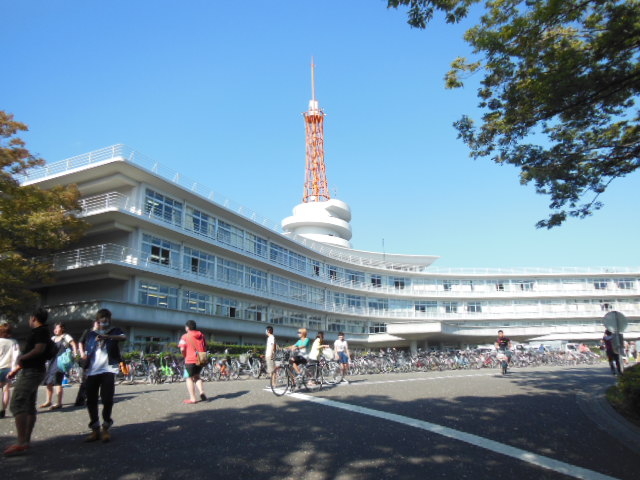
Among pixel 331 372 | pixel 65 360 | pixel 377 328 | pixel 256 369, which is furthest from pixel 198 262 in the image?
pixel 377 328

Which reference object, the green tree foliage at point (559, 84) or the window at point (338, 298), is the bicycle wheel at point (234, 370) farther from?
the window at point (338, 298)

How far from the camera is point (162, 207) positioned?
27828 millimetres

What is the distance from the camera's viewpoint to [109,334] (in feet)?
20.5

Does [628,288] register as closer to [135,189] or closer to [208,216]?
[208,216]

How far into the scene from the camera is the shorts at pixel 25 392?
5440mm

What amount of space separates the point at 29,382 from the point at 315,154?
2171 inches

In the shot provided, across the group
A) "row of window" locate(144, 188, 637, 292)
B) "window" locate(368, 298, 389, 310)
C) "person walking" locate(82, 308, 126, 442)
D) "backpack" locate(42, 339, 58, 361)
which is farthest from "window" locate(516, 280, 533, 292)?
"backpack" locate(42, 339, 58, 361)

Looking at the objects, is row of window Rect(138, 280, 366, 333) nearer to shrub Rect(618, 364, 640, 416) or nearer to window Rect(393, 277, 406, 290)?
window Rect(393, 277, 406, 290)

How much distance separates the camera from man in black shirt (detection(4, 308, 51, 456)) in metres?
5.39

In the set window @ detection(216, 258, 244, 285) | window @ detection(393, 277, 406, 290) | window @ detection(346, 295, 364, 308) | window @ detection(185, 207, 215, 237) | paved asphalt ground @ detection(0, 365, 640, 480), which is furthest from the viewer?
window @ detection(393, 277, 406, 290)

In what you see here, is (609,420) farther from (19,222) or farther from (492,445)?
(19,222)

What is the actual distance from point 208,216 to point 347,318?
22.0 m

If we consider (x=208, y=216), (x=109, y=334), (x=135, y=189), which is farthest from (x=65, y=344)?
(x=208, y=216)

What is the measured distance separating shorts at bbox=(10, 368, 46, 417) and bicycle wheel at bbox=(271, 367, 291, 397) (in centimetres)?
548
